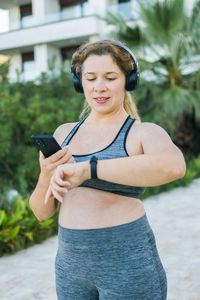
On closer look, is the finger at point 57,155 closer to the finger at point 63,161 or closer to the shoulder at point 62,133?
the finger at point 63,161

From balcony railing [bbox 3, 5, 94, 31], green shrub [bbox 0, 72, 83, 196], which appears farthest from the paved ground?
balcony railing [bbox 3, 5, 94, 31]

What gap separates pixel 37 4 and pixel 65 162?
823 inches

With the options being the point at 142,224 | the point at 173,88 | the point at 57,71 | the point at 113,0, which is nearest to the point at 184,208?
the point at 173,88

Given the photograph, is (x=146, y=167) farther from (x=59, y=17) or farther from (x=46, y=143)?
(x=59, y=17)

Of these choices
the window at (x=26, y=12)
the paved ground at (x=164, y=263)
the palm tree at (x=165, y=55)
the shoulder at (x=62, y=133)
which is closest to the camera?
the shoulder at (x=62, y=133)

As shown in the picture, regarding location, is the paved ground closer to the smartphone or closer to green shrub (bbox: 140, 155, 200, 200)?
green shrub (bbox: 140, 155, 200, 200)

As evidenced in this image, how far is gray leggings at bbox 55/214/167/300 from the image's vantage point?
138 cm

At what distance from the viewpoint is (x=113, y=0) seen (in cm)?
1889

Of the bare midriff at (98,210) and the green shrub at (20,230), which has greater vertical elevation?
the bare midriff at (98,210)

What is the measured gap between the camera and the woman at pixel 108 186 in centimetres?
128

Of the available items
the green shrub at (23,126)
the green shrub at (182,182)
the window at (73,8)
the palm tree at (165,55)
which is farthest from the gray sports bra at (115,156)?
the window at (73,8)

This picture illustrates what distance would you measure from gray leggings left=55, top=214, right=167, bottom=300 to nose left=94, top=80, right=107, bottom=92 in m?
0.50

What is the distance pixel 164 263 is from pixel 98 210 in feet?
10.5

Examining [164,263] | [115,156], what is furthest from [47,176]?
[164,263]
